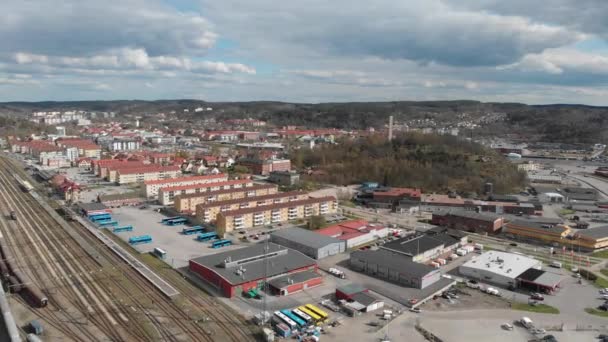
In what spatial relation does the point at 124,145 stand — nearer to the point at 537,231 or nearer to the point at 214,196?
the point at 214,196

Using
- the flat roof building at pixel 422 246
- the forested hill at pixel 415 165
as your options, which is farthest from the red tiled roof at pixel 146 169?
the flat roof building at pixel 422 246

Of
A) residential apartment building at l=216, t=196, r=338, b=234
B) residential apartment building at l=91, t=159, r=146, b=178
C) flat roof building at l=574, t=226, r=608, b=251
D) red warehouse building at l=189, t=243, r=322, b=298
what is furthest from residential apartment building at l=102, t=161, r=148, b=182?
flat roof building at l=574, t=226, r=608, b=251

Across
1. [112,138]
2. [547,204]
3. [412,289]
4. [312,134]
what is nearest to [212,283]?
[412,289]

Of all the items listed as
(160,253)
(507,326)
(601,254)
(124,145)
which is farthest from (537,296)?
(124,145)

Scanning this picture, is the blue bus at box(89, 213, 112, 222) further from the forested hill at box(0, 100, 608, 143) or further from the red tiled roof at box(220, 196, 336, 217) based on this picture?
the forested hill at box(0, 100, 608, 143)

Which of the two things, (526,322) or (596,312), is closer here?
(526,322)

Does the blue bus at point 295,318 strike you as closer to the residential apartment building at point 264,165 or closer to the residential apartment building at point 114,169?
the residential apartment building at point 114,169

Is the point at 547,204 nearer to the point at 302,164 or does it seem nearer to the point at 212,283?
Result: the point at 302,164

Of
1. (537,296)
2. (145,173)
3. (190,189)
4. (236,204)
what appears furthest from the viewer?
(145,173)
